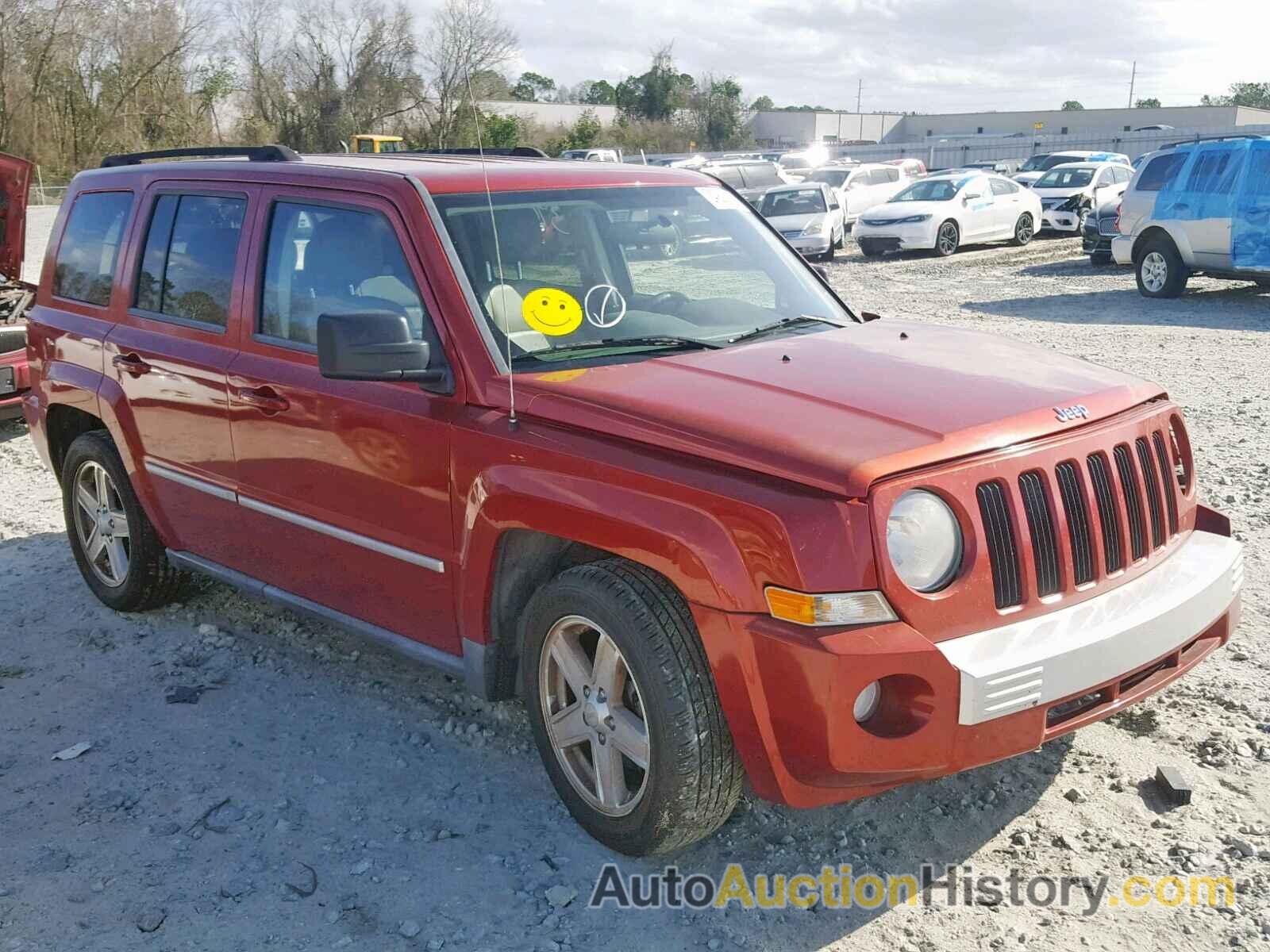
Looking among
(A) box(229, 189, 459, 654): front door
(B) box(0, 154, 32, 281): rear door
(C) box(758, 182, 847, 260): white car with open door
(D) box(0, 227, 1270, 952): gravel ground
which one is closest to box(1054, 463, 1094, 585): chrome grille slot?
(D) box(0, 227, 1270, 952): gravel ground

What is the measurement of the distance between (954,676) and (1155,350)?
10184mm

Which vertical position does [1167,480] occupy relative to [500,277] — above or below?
below

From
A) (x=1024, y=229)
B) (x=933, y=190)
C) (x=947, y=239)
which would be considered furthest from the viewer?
(x=1024, y=229)

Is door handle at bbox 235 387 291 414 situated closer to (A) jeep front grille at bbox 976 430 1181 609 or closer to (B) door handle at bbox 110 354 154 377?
(B) door handle at bbox 110 354 154 377

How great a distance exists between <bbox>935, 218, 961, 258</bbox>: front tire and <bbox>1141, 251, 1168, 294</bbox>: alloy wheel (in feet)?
22.6

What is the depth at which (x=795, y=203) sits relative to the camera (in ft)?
77.7

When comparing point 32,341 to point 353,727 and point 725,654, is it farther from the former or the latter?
point 725,654

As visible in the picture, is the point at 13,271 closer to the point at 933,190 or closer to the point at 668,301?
the point at 668,301

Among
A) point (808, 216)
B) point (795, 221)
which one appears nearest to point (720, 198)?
point (795, 221)

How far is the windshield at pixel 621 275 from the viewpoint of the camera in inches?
154

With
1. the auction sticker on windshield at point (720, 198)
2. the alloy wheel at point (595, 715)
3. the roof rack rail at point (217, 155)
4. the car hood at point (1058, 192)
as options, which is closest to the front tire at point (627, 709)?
the alloy wheel at point (595, 715)

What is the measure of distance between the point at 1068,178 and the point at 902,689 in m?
26.4

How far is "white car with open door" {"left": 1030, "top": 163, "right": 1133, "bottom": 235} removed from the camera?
26.2 m

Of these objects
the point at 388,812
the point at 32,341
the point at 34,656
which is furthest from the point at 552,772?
the point at 32,341
